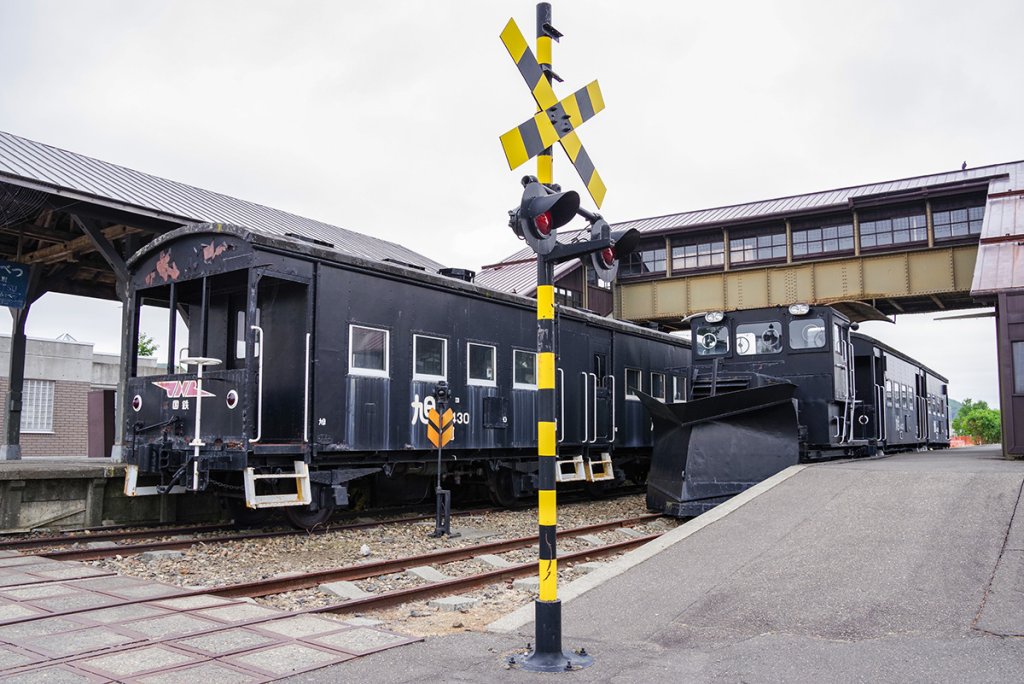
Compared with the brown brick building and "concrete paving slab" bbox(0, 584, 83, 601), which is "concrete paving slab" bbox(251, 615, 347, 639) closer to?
"concrete paving slab" bbox(0, 584, 83, 601)

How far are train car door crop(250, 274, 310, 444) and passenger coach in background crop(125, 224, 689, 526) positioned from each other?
2cm

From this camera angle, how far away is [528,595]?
744cm

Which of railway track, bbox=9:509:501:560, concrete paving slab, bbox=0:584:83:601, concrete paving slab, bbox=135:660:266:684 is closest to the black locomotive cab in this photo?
railway track, bbox=9:509:501:560

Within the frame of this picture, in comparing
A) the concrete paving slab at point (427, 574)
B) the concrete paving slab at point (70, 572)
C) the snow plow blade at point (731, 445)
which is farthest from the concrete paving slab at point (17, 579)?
the snow plow blade at point (731, 445)

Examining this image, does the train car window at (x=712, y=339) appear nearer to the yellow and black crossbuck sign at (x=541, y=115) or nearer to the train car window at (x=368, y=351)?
the train car window at (x=368, y=351)

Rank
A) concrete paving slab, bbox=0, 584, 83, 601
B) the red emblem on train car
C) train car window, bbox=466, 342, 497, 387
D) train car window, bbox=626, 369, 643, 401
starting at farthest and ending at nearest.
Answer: train car window, bbox=626, 369, 643, 401 → train car window, bbox=466, 342, 497, 387 → the red emblem on train car → concrete paving slab, bbox=0, 584, 83, 601

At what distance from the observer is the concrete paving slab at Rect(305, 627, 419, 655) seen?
507 cm

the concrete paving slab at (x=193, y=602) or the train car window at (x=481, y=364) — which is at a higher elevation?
the train car window at (x=481, y=364)

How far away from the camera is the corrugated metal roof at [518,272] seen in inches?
1033

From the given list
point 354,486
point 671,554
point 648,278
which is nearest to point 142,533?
point 354,486

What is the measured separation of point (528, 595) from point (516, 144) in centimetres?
435

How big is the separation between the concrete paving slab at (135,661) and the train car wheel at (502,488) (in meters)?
8.55

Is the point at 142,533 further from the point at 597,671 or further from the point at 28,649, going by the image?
the point at 597,671

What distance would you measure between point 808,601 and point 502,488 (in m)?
8.00
